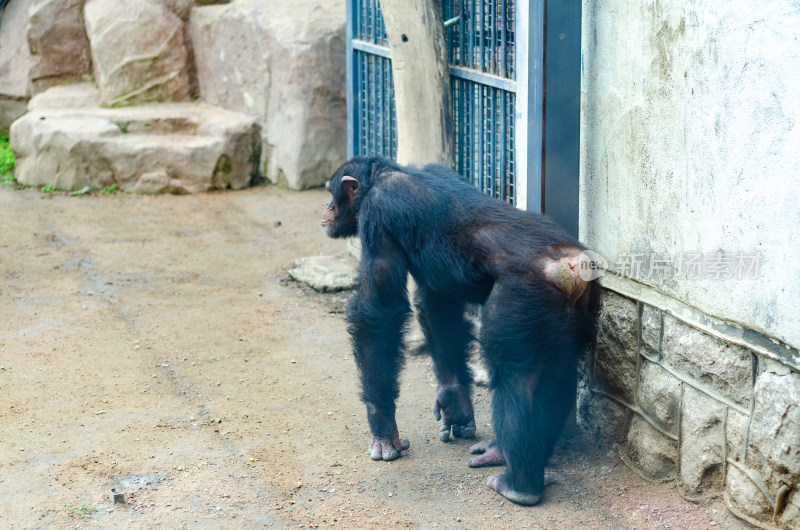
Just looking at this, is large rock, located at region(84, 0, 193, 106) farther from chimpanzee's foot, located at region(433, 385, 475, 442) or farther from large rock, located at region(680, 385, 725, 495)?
large rock, located at region(680, 385, 725, 495)

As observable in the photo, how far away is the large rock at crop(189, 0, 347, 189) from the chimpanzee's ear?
4.60 m

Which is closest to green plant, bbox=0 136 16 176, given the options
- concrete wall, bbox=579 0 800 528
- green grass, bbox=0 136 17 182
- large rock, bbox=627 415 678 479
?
green grass, bbox=0 136 17 182

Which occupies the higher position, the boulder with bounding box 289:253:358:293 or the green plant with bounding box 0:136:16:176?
the green plant with bounding box 0:136:16:176

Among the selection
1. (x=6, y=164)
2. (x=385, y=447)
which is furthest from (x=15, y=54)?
(x=385, y=447)

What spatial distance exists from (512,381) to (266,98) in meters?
6.15

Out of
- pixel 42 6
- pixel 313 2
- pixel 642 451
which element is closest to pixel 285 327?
pixel 642 451

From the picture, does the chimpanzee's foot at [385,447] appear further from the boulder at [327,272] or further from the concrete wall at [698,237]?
the boulder at [327,272]

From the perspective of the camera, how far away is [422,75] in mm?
4902

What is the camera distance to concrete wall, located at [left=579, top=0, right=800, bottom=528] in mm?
2816

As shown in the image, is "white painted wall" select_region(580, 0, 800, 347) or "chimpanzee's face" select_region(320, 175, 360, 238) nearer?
"white painted wall" select_region(580, 0, 800, 347)

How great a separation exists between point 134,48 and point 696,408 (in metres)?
7.92

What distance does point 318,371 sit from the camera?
488 centimetres

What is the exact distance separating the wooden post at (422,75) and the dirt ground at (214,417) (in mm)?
1278

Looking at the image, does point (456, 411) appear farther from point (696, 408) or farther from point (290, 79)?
point (290, 79)
